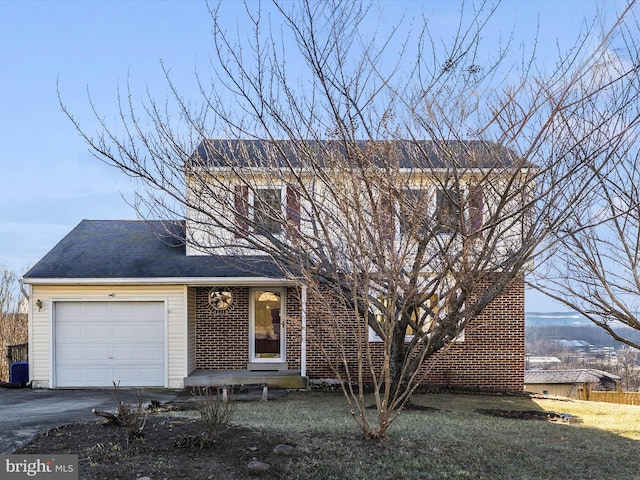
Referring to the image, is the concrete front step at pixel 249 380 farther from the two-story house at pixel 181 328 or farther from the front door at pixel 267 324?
the front door at pixel 267 324

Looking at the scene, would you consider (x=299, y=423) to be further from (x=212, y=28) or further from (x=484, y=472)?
(x=212, y=28)

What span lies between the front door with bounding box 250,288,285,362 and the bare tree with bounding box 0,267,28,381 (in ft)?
51.0

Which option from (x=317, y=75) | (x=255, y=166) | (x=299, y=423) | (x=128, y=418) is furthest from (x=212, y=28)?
(x=299, y=423)

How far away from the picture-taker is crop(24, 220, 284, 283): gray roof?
14172 mm

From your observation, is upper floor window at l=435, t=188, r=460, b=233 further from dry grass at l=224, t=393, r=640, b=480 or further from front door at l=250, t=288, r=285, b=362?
front door at l=250, t=288, r=285, b=362

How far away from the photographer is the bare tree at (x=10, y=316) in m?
26.3

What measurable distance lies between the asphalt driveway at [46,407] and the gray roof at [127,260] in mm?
2614

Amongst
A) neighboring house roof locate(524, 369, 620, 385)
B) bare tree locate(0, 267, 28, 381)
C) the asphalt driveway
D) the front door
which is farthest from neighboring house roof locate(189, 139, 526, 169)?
neighboring house roof locate(524, 369, 620, 385)

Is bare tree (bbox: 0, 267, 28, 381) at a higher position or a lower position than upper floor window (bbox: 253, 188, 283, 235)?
lower

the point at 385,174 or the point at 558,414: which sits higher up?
the point at 385,174

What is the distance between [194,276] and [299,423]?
20.5 feet

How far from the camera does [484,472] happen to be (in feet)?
21.5

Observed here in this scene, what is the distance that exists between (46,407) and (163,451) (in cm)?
582

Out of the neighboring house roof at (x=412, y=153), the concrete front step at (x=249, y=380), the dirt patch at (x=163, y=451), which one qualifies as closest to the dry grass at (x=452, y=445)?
the dirt patch at (x=163, y=451)
